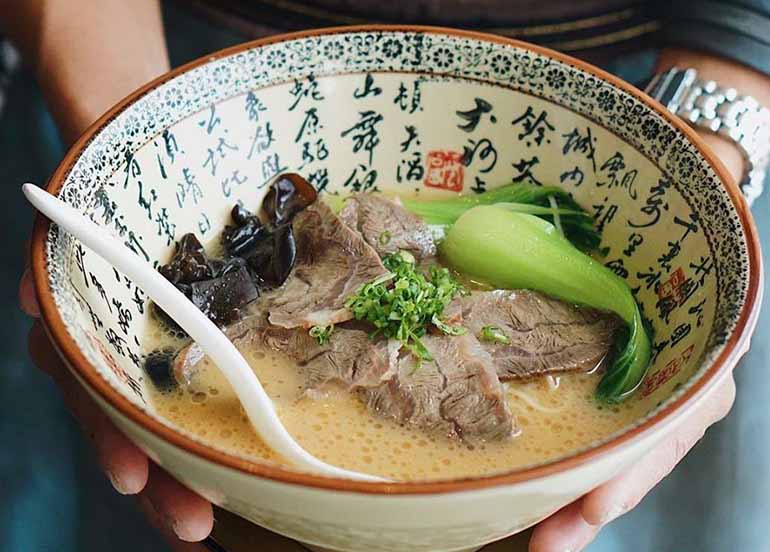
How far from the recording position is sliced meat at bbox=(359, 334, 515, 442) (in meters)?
0.99

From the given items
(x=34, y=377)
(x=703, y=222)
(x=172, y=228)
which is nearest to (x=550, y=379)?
(x=703, y=222)

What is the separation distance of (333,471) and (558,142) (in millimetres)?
634

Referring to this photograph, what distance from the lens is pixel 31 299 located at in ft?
3.60

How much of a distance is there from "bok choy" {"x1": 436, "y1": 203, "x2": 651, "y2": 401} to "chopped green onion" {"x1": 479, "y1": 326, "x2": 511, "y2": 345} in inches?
4.0

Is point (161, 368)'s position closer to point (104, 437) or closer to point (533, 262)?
point (104, 437)

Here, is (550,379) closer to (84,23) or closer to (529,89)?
(529,89)

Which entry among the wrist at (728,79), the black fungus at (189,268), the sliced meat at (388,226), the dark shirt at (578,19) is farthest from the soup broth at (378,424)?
the dark shirt at (578,19)

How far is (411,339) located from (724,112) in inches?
27.7

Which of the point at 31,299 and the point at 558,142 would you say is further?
the point at 558,142

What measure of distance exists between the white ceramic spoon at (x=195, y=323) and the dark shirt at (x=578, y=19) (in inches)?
30.9

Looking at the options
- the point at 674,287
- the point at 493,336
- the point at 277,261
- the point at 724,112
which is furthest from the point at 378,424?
the point at 724,112

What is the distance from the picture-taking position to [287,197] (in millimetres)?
1295

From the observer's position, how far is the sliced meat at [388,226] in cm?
121

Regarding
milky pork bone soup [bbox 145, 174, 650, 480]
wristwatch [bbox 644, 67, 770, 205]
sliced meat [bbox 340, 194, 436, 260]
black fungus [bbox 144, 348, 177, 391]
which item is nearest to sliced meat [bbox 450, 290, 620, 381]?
milky pork bone soup [bbox 145, 174, 650, 480]
